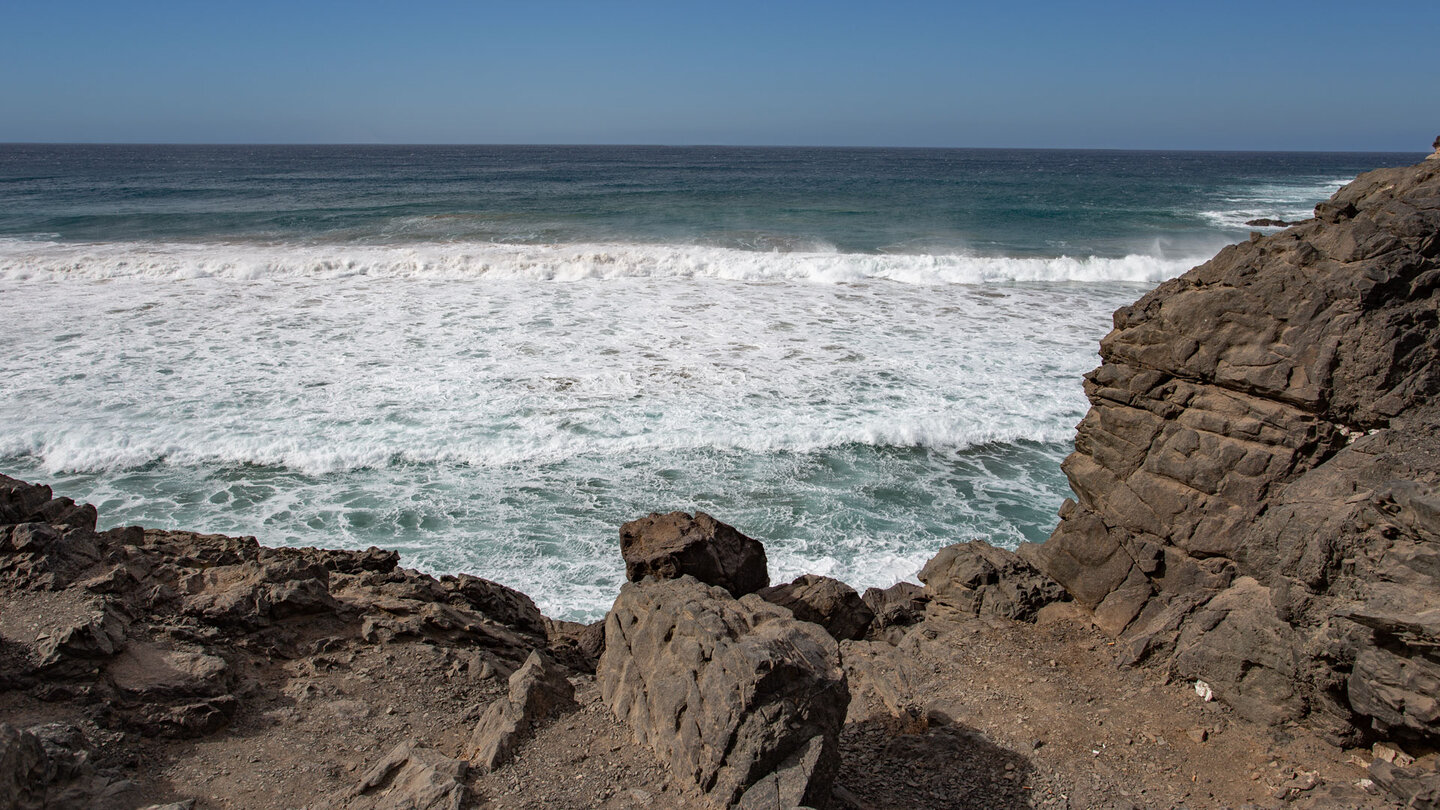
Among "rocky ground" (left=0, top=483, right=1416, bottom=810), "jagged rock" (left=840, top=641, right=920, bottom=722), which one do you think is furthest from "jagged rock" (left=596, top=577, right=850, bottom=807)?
"jagged rock" (left=840, top=641, right=920, bottom=722)

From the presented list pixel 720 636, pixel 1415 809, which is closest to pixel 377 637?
pixel 720 636

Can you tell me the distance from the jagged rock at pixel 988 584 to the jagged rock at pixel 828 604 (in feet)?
2.30

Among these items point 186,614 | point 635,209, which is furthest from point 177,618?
point 635,209

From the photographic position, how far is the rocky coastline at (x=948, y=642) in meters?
4.14

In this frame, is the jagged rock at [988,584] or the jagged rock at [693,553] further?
the jagged rock at [988,584]

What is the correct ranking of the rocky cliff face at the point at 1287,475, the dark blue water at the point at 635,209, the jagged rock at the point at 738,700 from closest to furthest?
the jagged rock at the point at 738,700 → the rocky cliff face at the point at 1287,475 → the dark blue water at the point at 635,209

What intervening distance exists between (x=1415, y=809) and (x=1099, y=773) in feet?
4.62

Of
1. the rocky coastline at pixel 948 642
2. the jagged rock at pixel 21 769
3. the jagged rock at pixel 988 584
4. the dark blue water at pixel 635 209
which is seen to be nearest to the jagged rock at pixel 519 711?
the rocky coastline at pixel 948 642

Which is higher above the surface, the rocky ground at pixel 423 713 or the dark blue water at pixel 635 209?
the dark blue water at pixel 635 209

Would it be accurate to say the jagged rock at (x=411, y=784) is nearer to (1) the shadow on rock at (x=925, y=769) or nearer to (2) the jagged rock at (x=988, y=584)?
(1) the shadow on rock at (x=925, y=769)

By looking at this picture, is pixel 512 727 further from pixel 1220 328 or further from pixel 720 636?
pixel 1220 328

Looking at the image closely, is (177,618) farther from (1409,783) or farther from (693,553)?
(1409,783)

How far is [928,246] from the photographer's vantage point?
2917 centimetres

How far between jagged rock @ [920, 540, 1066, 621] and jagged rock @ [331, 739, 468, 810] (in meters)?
4.20
